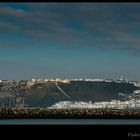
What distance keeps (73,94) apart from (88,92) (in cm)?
51

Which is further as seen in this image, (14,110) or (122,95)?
(122,95)

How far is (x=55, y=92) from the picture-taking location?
10.3m

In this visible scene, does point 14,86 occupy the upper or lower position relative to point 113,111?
upper

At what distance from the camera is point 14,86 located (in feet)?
31.0

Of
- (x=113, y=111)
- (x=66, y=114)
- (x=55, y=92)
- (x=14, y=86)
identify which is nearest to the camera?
(x=66, y=114)

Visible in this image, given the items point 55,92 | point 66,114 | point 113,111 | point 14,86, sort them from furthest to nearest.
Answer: point 55,92
point 14,86
point 113,111
point 66,114
